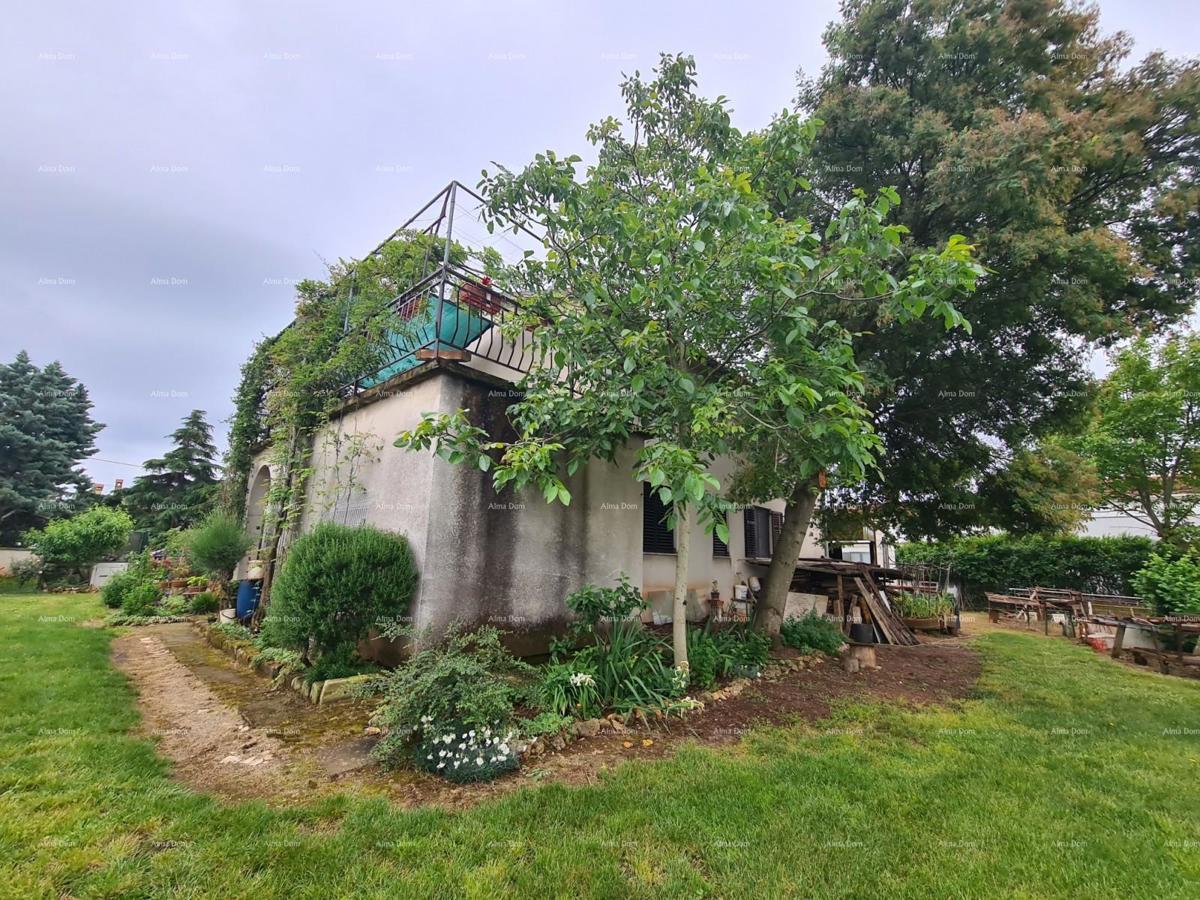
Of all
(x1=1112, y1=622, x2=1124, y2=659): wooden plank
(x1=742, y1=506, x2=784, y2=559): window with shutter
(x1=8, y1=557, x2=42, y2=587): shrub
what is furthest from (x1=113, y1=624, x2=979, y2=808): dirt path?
(x1=8, y1=557, x2=42, y2=587): shrub

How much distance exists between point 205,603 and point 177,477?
11615mm

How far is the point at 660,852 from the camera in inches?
92.7

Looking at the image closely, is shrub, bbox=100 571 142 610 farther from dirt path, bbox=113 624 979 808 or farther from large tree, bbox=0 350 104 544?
large tree, bbox=0 350 104 544

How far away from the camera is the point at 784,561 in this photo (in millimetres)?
7203

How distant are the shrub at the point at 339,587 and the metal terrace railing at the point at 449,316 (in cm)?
204

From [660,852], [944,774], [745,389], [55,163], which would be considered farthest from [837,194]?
[55,163]

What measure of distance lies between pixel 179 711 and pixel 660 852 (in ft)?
13.9

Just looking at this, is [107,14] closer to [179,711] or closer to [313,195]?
[313,195]

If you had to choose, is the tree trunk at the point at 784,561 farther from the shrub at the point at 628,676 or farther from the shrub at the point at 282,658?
the shrub at the point at 282,658

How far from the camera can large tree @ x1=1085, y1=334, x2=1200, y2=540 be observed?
1480 centimetres

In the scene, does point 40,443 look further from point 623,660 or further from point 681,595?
point 681,595

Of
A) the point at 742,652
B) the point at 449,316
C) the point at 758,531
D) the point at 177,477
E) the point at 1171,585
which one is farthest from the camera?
the point at 177,477

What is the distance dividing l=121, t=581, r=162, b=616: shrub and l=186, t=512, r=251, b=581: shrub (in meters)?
1.44

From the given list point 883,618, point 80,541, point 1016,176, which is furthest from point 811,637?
point 80,541
